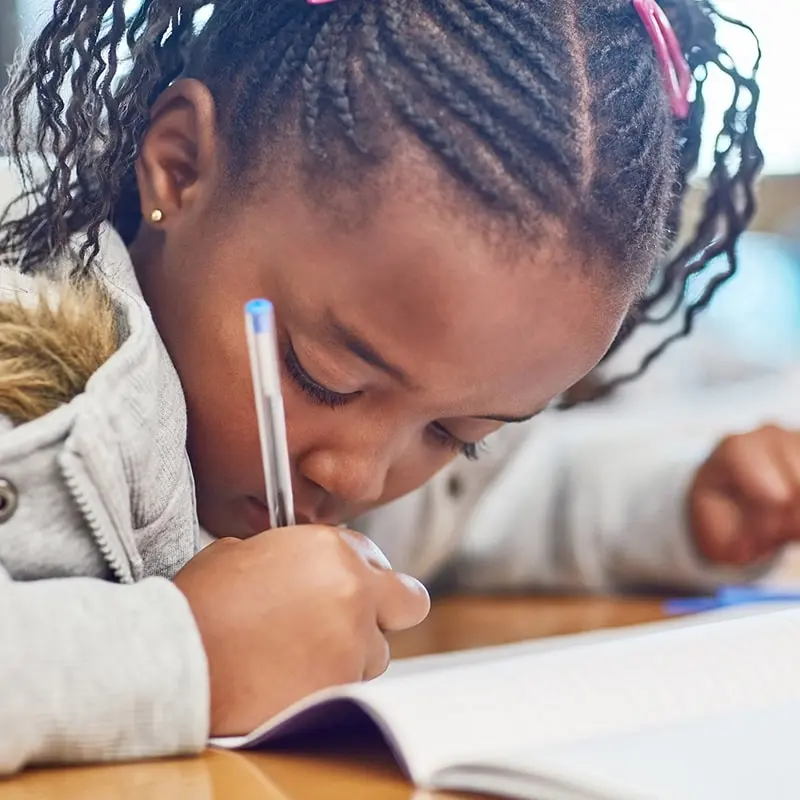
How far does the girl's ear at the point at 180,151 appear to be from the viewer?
1.49 feet

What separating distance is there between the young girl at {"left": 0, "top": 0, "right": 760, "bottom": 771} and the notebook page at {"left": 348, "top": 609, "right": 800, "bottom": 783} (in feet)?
0.17

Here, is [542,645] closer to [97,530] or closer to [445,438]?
[445,438]

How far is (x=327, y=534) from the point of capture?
39 cm

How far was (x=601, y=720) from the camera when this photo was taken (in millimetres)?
335

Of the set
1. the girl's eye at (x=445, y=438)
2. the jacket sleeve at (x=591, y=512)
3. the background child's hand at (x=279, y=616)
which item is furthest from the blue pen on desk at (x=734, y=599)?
the background child's hand at (x=279, y=616)

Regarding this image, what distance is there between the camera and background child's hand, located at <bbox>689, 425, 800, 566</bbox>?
0.70 meters

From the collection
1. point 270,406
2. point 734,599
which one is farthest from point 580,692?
point 734,599

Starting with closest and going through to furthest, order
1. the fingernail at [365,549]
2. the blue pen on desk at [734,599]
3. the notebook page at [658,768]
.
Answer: the notebook page at [658,768], the fingernail at [365,549], the blue pen on desk at [734,599]

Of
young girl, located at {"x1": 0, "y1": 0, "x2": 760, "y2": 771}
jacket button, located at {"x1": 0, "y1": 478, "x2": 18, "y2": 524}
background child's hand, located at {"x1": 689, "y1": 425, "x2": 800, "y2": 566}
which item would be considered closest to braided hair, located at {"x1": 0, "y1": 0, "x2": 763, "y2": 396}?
young girl, located at {"x1": 0, "y1": 0, "x2": 760, "y2": 771}

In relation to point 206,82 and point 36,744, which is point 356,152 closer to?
point 206,82

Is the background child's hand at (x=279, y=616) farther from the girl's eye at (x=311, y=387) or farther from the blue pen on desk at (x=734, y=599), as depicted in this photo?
the blue pen on desk at (x=734, y=599)

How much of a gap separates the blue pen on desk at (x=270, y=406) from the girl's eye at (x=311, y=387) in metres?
0.05

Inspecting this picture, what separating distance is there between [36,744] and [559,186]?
24cm

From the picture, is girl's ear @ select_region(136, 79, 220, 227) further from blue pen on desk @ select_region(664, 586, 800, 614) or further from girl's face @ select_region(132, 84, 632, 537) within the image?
blue pen on desk @ select_region(664, 586, 800, 614)
